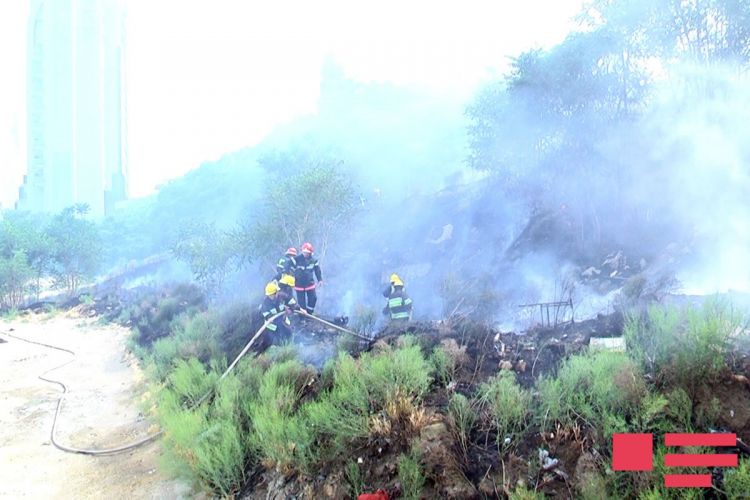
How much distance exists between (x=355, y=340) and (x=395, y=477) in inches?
160

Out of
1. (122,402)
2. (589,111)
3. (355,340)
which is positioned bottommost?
(122,402)

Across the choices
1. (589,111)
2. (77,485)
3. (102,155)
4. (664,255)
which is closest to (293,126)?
(102,155)

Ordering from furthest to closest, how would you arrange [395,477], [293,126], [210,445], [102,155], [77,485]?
[293,126] → [102,155] → [77,485] → [210,445] → [395,477]

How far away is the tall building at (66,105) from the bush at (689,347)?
6091cm

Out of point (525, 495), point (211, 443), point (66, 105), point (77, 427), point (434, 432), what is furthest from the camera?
point (66, 105)

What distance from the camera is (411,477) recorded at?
11.3ft

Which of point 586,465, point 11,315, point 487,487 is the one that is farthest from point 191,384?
point 11,315

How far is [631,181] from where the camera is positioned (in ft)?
47.7

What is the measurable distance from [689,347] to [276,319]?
708 cm

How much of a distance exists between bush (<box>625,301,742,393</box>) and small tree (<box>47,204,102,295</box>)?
98.3ft

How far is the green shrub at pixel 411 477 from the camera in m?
3.37

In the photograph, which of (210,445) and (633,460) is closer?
(633,460)

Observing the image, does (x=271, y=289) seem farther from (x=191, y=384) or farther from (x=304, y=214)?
(x=304, y=214)

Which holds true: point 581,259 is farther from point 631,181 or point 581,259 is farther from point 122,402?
point 122,402
